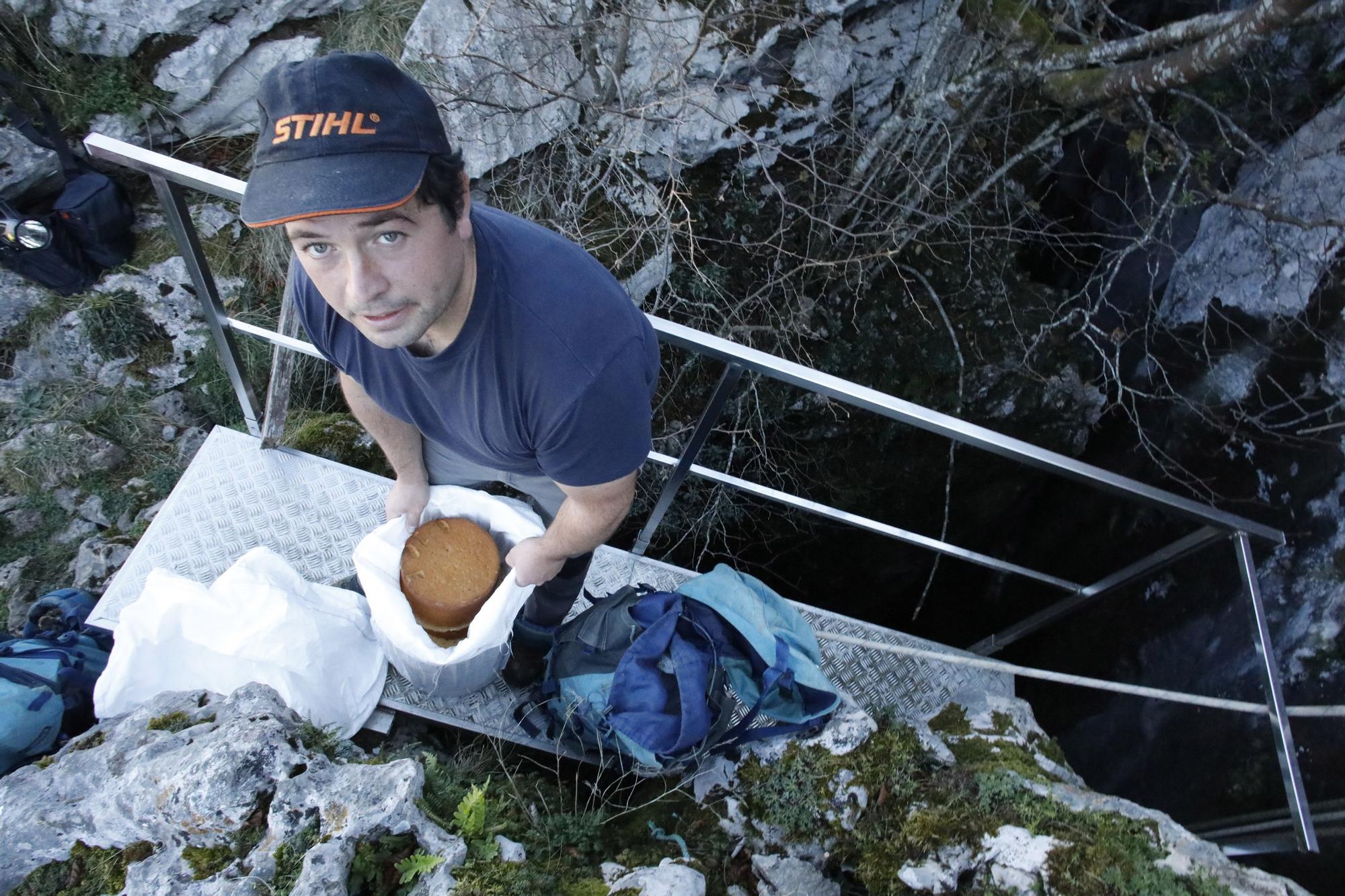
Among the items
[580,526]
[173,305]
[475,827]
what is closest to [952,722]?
[580,526]

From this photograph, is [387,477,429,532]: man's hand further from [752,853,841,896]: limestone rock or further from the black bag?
the black bag

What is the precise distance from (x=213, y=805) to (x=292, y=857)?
203mm

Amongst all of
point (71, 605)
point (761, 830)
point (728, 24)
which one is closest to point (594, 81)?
point (728, 24)

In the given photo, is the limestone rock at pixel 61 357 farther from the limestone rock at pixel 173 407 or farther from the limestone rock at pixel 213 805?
the limestone rock at pixel 213 805

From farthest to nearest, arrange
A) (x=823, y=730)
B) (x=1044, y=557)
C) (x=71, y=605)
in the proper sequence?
1. (x=1044, y=557)
2. (x=71, y=605)
3. (x=823, y=730)

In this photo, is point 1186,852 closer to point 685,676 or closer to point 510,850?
point 685,676

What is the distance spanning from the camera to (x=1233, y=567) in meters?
3.76

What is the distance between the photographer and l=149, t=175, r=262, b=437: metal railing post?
7.25ft

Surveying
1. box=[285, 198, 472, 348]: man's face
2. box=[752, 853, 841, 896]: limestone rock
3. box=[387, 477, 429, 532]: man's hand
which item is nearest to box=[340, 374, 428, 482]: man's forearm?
box=[387, 477, 429, 532]: man's hand

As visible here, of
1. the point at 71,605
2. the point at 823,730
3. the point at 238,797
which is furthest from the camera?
the point at 71,605

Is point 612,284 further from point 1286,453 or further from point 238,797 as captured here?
point 1286,453

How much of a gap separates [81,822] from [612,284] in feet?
5.41

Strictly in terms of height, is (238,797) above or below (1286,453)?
above

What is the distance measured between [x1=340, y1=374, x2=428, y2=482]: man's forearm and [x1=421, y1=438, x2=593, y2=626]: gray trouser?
78 mm
